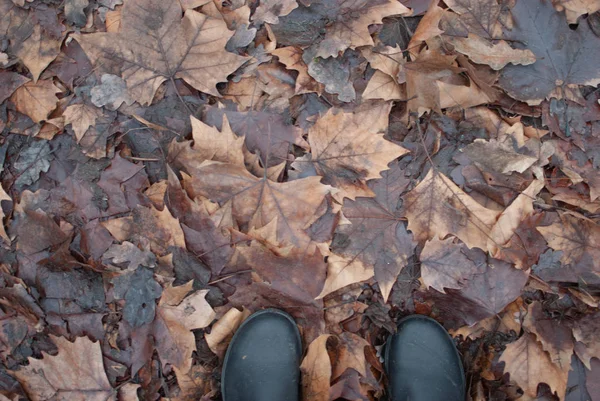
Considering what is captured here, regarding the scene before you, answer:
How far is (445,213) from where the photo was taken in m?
1.64

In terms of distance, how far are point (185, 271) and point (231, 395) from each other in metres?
0.51

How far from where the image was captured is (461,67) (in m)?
1.67

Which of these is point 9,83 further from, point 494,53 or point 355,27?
point 494,53

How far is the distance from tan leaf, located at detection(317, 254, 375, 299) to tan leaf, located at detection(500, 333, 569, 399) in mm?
593

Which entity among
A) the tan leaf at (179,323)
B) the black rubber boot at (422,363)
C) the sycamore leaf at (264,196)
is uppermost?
the sycamore leaf at (264,196)

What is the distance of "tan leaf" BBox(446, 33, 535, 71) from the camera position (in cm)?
163

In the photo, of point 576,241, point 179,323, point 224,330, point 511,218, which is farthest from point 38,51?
point 576,241

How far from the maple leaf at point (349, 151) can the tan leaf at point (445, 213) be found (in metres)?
0.18

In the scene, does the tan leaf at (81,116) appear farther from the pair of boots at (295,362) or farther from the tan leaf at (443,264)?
the tan leaf at (443,264)

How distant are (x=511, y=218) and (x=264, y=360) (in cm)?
110

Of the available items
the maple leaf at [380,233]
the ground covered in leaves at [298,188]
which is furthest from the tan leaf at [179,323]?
the maple leaf at [380,233]

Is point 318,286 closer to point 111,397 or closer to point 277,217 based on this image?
point 277,217

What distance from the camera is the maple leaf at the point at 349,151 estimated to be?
5.22 ft

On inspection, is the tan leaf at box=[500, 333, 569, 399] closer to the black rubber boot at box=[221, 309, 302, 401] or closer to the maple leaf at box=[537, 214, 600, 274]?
the maple leaf at box=[537, 214, 600, 274]
